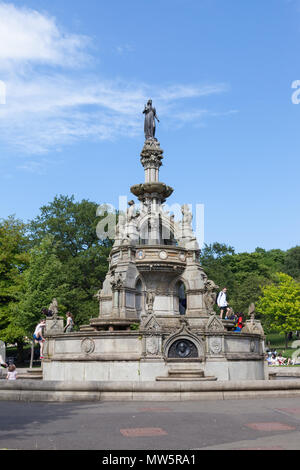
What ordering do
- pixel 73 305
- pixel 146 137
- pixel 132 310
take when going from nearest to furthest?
pixel 132 310
pixel 146 137
pixel 73 305

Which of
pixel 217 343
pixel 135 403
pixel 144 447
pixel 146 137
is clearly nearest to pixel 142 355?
pixel 217 343

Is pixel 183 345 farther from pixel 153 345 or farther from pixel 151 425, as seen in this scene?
pixel 151 425

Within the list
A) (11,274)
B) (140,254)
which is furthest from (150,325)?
(11,274)

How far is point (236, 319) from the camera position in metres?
26.3

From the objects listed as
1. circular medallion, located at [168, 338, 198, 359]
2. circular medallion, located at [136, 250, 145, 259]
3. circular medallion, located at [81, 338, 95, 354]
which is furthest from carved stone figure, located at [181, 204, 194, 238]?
circular medallion, located at [81, 338, 95, 354]

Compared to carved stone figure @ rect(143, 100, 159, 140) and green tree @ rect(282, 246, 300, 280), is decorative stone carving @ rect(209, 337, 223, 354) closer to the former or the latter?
carved stone figure @ rect(143, 100, 159, 140)

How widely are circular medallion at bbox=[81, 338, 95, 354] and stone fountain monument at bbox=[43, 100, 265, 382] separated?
30 millimetres

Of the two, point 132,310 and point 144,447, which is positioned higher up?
point 132,310

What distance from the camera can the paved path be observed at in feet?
24.9

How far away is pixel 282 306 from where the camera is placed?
59625mm

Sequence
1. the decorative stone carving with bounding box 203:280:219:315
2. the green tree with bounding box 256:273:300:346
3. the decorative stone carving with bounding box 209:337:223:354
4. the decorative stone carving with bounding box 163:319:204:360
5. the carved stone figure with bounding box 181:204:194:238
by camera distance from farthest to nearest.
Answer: the green tree with bounding box 256:273:300:346 → the carved stone figure with bounding box 181:204:194:238 → the decorative stone carving with bounding box 203:280:219:315 → the decorative stone carving with bounding box 209:337:223:354 → the decorative stone carving with bounding box 163:319:204:360

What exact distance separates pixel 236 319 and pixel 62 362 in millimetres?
10374

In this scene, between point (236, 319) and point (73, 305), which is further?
point (73, 305)
